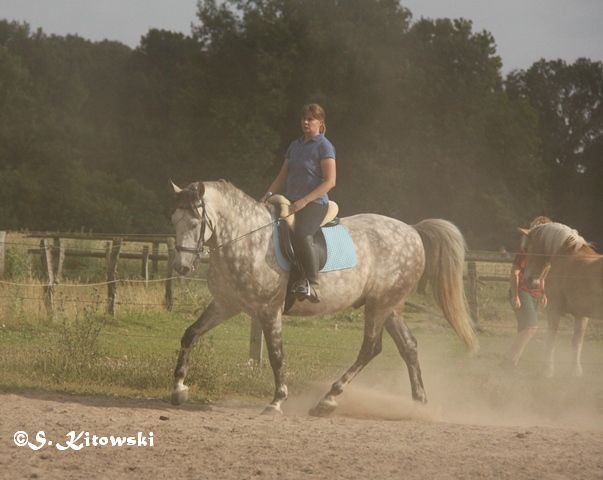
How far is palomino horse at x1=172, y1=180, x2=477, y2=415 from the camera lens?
32.0 feet

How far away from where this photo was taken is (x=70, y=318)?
17812mm

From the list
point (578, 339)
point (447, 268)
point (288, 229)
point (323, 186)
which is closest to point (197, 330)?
point (288, 229)

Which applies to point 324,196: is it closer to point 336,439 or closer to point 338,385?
point 338,385

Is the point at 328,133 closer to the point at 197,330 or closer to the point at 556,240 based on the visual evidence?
the point at 556,240

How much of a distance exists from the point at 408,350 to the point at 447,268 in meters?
1.09

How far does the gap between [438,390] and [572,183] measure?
147 feet

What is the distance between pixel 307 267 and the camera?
990 centimetres

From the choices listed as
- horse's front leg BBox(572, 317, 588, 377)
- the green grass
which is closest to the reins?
the green grass

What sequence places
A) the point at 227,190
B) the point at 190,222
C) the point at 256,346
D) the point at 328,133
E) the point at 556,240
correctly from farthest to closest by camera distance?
the point at 328,133 → the point at 256,346 → the point at 556,240 → the point at 227,190 → the point at 190,222

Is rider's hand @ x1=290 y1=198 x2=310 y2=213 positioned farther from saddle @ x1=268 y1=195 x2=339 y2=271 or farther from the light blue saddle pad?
the light blue saddle pad

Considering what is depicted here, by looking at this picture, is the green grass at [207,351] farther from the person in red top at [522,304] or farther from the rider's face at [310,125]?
the rider's face at [310,125]

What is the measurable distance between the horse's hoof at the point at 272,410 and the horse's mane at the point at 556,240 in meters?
4.83

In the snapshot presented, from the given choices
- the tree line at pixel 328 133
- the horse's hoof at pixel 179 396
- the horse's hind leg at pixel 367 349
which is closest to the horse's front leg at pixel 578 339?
the horse's hind leg at pixel 367 349

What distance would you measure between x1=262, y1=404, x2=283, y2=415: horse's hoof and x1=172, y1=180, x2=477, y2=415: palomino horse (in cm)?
1
